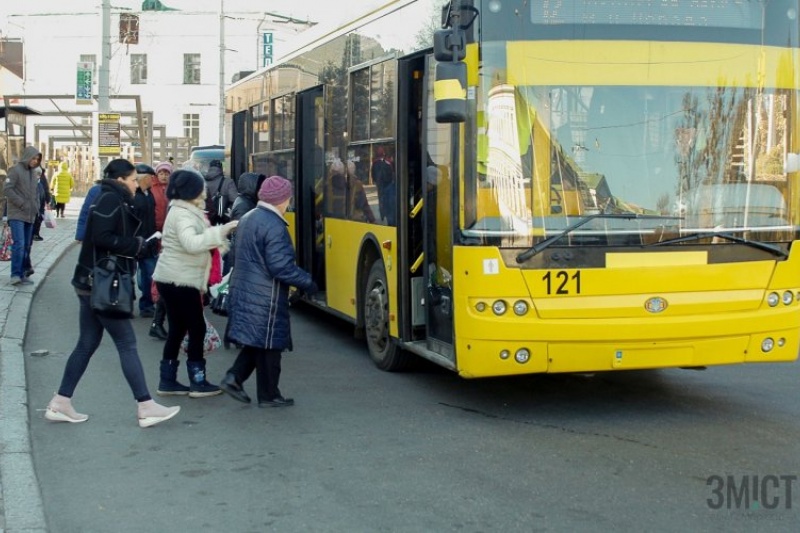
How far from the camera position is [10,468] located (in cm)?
627

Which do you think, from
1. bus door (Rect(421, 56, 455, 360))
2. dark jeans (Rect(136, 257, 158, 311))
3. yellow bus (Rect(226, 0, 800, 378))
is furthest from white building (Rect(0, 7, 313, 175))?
yellow bus (Rect(226, 0, 800, 378))

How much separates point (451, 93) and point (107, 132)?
18.2 m

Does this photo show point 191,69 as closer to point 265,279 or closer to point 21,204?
point 21,204

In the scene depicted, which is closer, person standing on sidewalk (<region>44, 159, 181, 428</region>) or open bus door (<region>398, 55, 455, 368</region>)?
person standing on sidewalk (<region>44, 159, 181, 428</region>)

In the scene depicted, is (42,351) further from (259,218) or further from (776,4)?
(776,4)

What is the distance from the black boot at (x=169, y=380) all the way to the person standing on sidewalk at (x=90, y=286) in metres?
0.90

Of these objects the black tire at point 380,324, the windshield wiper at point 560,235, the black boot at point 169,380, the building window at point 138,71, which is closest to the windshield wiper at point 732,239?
the windshield wiper at point 560,235

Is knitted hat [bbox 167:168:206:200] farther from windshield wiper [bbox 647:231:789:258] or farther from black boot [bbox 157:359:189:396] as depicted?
windshield wiper [bbox 647:231:789:258]

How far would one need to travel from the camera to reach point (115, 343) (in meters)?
7.26

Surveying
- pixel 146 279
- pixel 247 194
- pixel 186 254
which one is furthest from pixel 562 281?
pixel 146 279

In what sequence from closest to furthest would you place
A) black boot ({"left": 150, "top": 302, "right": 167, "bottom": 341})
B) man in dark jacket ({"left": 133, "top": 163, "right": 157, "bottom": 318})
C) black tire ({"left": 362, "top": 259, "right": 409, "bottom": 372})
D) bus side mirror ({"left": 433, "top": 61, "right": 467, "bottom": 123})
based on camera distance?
bus side mirror ({"left": 433, "top": 61, "right": 467, "bottom": 123}), black tire ({"left": 362, "top": 259, "right": 409, "bottom": 372}), black boot ({"left": 150, "top": 302, "right": 167, "bottom": 341}), man in dark jacket ({"left": 133, "top": 163, "right": 157, "bottom": 318})

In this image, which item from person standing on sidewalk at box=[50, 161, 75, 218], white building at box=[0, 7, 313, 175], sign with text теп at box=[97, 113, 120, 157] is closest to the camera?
sign with text теп at box=[97, 113, 120, 157]

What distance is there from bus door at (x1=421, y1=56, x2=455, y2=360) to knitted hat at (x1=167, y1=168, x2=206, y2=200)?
1606 millimetres

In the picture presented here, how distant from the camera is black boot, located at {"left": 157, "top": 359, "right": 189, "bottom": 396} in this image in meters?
8.39
